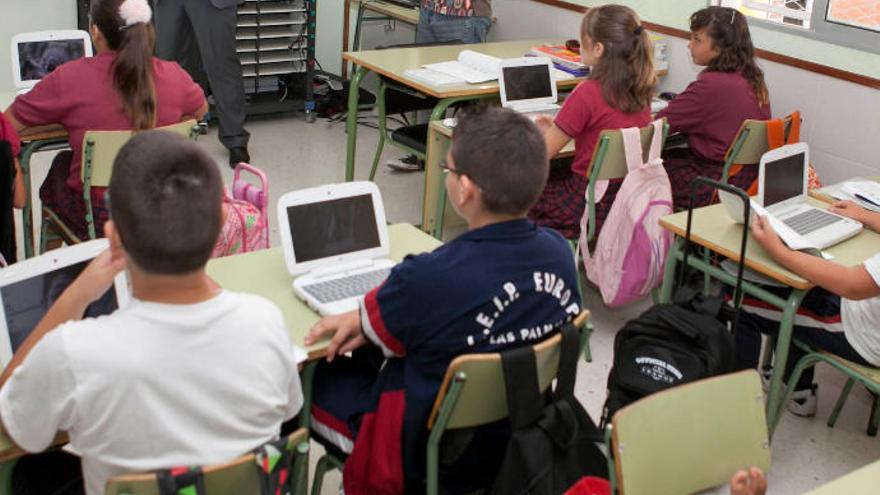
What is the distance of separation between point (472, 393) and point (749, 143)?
7.07 ft

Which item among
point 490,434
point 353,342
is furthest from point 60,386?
point 490,434

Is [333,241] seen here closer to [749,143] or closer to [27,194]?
[27,194]

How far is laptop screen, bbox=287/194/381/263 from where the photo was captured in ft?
7.54

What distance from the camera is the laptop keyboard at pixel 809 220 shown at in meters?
2.96

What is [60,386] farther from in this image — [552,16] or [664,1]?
[552,16]

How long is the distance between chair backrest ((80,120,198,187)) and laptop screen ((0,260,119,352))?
115 centimetres

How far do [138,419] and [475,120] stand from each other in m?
0.90

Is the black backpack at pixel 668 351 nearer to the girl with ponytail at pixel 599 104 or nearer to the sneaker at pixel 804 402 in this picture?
the sneaker at pixel 804 402

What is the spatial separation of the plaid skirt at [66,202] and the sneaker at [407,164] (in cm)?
211

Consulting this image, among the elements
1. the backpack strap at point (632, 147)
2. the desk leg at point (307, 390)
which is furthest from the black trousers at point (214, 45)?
the desk leg at point (307, 390)

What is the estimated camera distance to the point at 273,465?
5.21 ft

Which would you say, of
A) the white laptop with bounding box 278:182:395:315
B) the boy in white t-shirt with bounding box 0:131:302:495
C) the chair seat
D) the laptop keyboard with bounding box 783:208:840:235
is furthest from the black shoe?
the boy in white t-shirt with bounding box 0:131:302:495

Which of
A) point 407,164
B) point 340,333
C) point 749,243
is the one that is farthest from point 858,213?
point 407,164

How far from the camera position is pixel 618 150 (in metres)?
3.34
